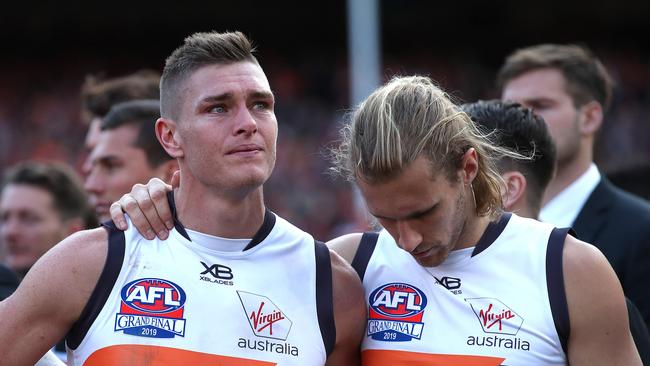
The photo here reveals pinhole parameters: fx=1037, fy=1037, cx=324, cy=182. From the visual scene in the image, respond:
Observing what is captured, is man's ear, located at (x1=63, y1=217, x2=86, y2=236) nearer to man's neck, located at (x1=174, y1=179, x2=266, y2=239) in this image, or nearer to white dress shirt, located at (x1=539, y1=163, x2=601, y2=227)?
white dress shirt, located at (x1=539, y1=163, x2=601, y2=227)

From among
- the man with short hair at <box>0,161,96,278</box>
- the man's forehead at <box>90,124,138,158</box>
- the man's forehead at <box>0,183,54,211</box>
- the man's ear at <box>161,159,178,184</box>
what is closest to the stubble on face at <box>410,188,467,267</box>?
the man's ear at <box>161,159,178,184</box>

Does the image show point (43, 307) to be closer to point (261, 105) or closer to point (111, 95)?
point (261, 105)

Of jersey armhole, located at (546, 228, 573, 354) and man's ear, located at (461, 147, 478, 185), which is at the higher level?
man's ear, located at (461, 147, 478, 185)

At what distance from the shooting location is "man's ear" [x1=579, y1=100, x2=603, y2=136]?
5.66 meters

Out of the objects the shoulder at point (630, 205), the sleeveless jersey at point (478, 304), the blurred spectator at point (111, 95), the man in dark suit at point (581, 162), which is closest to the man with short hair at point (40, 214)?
the blurred spectator at point (111, 95)

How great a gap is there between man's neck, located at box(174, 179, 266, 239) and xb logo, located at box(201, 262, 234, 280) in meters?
0.11

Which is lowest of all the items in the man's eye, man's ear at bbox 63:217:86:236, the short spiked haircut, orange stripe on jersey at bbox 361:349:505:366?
orange stripe on jersey at bbox 361:349:505:366

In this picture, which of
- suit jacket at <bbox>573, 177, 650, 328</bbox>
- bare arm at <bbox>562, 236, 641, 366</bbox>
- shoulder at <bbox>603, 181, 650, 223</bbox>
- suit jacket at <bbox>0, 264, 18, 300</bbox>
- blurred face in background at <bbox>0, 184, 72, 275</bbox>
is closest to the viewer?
bare arm at <bbox>562, 236, 641, 366</bbox>

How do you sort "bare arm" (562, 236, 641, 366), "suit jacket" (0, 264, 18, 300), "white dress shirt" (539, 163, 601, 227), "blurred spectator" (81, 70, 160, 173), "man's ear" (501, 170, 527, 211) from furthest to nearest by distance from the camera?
"blurred spectator" (81, 70, 160, 173)
"white dress shirt" (539, 163, 601, 227)
"suit jacket" (0, 264, 18, 300)
"man's ear" (501, 170, 527, 211)
"bare arm" (562, 236, 641, 366)

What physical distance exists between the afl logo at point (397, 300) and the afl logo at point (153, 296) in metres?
0.68

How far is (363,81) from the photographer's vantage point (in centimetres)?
1417

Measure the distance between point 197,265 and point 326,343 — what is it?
1.70ft

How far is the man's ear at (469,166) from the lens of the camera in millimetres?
3506

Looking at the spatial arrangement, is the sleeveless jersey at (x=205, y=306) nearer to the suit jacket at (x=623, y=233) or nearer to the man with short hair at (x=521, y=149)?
the man with short hair at (x=521, y=149)
